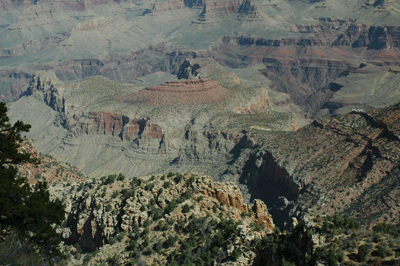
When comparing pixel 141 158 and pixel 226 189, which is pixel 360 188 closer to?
pixel 226 189

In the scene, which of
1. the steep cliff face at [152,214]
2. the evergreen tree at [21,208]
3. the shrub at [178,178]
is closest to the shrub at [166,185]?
the steep cliff face at [152,214]

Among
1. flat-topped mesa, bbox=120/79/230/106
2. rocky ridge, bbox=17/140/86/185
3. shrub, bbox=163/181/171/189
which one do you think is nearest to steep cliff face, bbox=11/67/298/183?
flat-topped mesa, bbox=120/79/230/106

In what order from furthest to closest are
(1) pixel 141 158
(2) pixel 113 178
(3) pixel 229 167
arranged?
(1) pixel 141 158
(3) pixel 229 167
(2) pixel 113 178

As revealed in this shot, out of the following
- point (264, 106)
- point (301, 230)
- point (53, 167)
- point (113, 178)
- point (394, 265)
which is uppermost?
point (394, 265)

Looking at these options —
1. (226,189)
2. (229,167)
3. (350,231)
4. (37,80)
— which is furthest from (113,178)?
(37,80)

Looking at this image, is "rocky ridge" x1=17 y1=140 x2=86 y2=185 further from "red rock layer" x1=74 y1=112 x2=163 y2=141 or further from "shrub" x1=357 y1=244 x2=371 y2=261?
"red rock layer" x1=74 y1=112 x2=163 y2=141

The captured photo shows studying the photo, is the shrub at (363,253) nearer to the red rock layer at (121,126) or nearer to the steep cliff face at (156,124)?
the steep cliff face at (156,124)

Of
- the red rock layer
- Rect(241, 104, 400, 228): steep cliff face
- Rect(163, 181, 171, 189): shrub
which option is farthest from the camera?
the red rock layer
